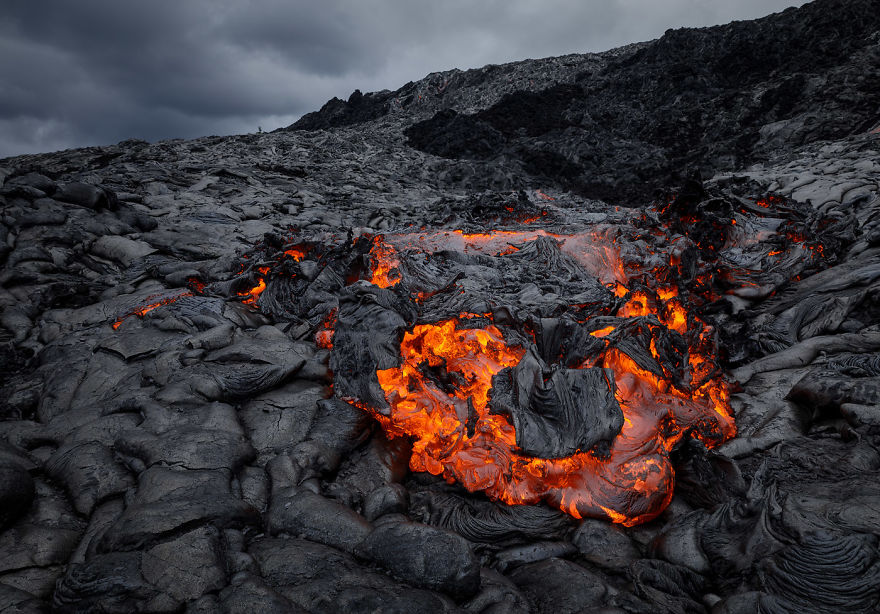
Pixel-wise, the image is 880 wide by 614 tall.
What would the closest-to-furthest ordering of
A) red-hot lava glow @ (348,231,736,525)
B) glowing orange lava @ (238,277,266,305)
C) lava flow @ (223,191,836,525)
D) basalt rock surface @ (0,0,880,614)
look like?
basalt rock surface @ (0,0,880,614), red-hot lava glow @ (348,231,736,525), lava flow @ (223,191,836,525), glowing orange lava @ (238,277,266,305)

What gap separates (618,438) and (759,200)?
787 centimetres

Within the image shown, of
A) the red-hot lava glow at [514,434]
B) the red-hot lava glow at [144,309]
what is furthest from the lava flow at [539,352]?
the red-hot lava glow at [144,309]

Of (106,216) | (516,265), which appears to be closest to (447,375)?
(516,265)

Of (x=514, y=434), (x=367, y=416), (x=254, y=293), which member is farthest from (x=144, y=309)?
(x=514, y=434)

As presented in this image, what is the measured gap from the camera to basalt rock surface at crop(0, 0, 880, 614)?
2.20 metres

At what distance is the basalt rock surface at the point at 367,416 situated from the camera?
86.7 inches

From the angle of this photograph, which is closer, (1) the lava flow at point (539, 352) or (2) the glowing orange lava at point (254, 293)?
(1) the lava flow at point (539, 352)

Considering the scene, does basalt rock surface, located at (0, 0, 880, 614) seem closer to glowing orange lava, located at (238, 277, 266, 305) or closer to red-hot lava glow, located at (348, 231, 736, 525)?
glowing orange lava, located at (238, 277, 266, 305)

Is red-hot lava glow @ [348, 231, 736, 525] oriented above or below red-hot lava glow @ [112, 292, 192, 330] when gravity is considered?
below

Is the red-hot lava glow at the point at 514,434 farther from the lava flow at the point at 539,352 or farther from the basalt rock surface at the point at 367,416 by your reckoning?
the basalt rock surface at the point at 367,416

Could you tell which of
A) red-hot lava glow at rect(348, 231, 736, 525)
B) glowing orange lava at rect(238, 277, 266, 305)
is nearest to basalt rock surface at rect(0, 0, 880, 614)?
glowing orange lava at rect(238, 277, 266, 305)

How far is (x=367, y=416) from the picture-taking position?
3.81 metres

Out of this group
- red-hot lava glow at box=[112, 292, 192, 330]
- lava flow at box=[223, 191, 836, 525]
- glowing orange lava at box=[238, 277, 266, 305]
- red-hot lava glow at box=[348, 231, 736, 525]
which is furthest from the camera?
glowing orange lava at box=[238, 277, 266, 305]

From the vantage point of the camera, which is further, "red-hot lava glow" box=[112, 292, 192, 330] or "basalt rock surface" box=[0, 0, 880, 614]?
"red-hot lava glow" box=[112, 292, 192, 330]
